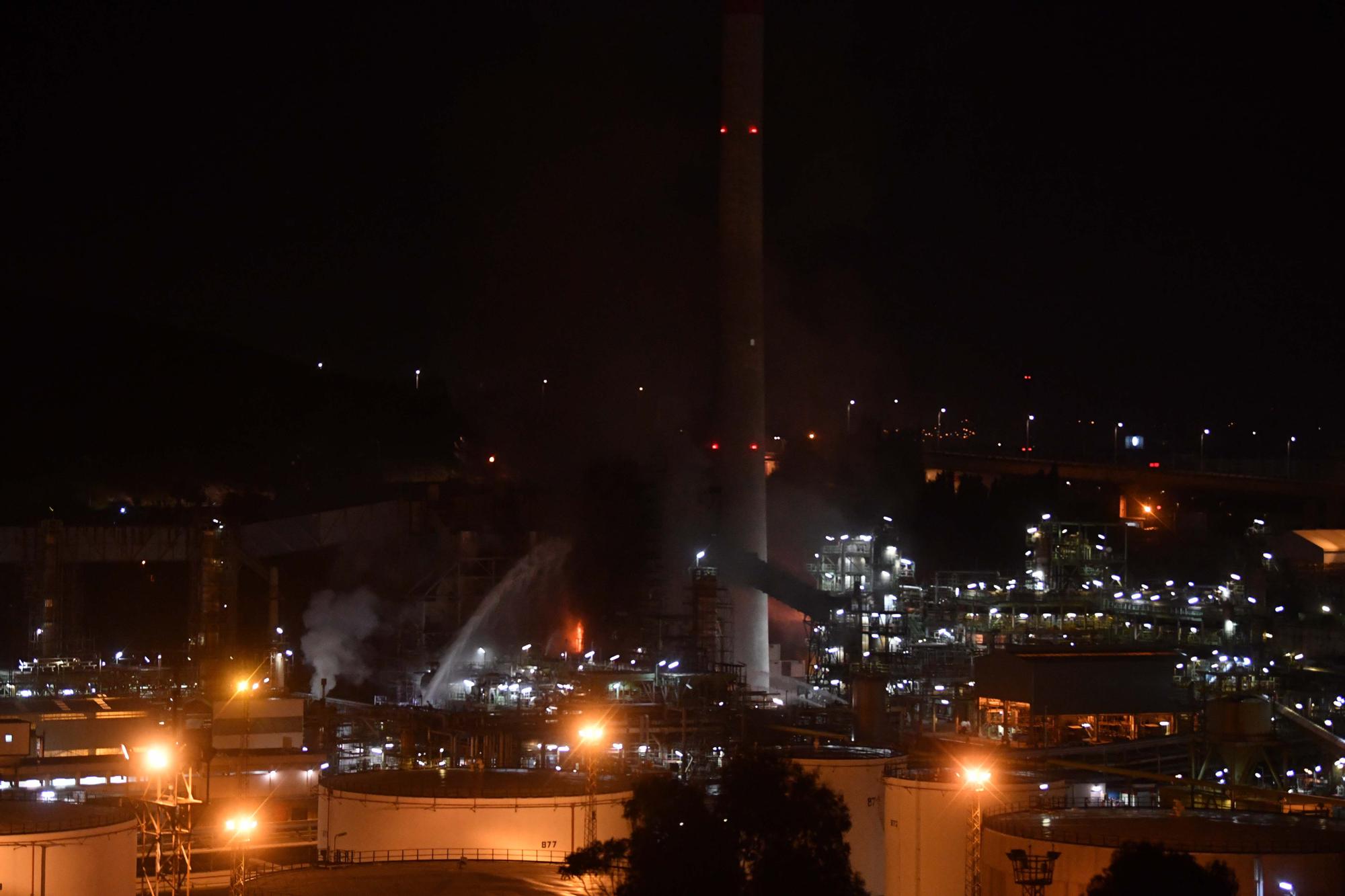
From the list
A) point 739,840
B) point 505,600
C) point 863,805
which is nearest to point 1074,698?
point 863,805

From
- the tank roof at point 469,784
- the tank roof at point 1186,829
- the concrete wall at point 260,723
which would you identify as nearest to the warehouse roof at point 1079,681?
the tank roof at point 1186,829

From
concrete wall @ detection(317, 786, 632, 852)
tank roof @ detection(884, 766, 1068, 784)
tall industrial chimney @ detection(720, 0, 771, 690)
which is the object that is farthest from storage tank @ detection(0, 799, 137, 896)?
tall industrial chimney @ detection(720, 0, 771, 690)

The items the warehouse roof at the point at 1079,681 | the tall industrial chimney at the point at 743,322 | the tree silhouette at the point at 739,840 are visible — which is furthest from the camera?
the tall industrial chimney at the point at 743,322

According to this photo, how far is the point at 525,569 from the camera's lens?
31.4 meters

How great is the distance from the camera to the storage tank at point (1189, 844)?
13781 millimetres

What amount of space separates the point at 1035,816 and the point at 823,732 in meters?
6.87

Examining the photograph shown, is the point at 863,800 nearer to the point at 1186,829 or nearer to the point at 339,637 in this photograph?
the point at 1186,829

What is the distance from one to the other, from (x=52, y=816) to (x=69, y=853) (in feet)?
3.03

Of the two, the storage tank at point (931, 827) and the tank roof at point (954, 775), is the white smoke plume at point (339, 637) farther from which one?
the storage tank at point (931, 827)

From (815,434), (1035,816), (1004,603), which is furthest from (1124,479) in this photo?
(1035,816)

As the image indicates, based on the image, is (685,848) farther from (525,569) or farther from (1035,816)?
(525,569)

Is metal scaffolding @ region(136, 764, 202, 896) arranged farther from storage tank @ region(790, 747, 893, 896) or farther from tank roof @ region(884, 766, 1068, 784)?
tank roof @ region(884, 766, 1068, 784)

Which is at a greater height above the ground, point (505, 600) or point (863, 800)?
point (505, 600)

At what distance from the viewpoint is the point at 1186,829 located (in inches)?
591
